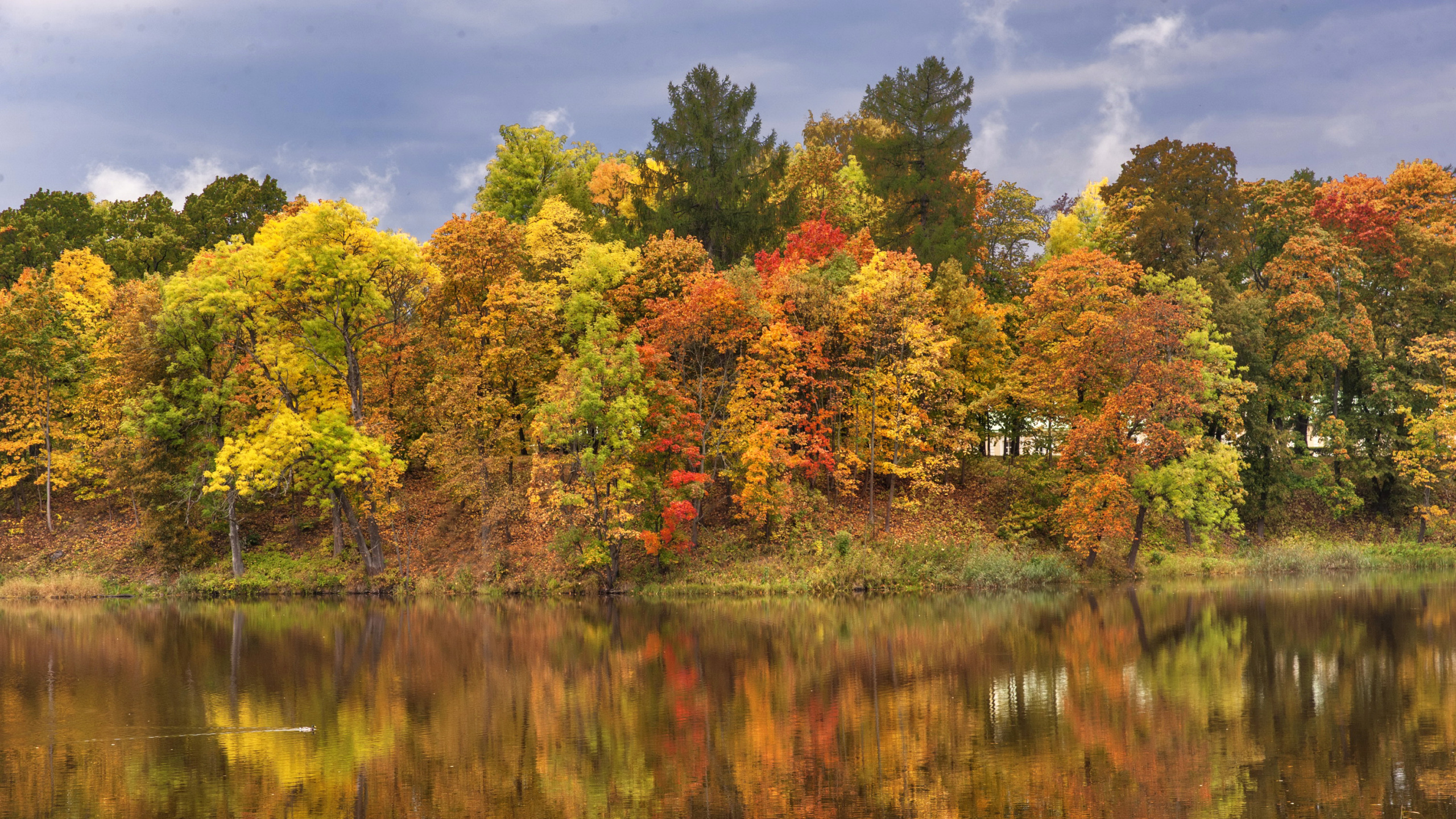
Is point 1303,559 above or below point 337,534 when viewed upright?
below

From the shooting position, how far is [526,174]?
218 ft

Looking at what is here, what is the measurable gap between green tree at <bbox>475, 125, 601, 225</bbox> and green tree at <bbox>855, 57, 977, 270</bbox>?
1885 cm

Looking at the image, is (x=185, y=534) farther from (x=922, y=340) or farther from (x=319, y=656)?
(x=922, y=340)

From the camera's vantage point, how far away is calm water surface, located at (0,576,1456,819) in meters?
14.4

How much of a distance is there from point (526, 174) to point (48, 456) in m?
29.9

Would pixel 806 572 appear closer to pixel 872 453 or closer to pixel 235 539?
pixel 872 453

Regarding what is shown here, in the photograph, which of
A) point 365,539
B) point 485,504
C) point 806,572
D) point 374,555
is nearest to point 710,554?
point 806,572

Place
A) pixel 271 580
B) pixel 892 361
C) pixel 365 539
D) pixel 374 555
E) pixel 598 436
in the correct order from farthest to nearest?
1. pixel 271 580
2. pixel 365 539
3. pixel 374 555
4. pixel 892 361
5. pixel 598 436

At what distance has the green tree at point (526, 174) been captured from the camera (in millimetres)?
65688

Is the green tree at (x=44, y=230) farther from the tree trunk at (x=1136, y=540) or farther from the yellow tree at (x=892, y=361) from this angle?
the tree trunk at (x=1136, y=540)

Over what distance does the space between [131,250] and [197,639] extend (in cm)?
3656

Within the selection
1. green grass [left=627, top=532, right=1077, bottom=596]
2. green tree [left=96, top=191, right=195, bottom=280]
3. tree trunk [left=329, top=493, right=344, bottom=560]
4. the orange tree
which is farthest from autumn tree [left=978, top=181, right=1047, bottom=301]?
green tree [left=96, top=191, right=195, bottom=280]

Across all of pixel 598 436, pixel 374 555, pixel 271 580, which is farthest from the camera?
pixel 271 580

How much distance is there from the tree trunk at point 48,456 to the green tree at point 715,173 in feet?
97.4
